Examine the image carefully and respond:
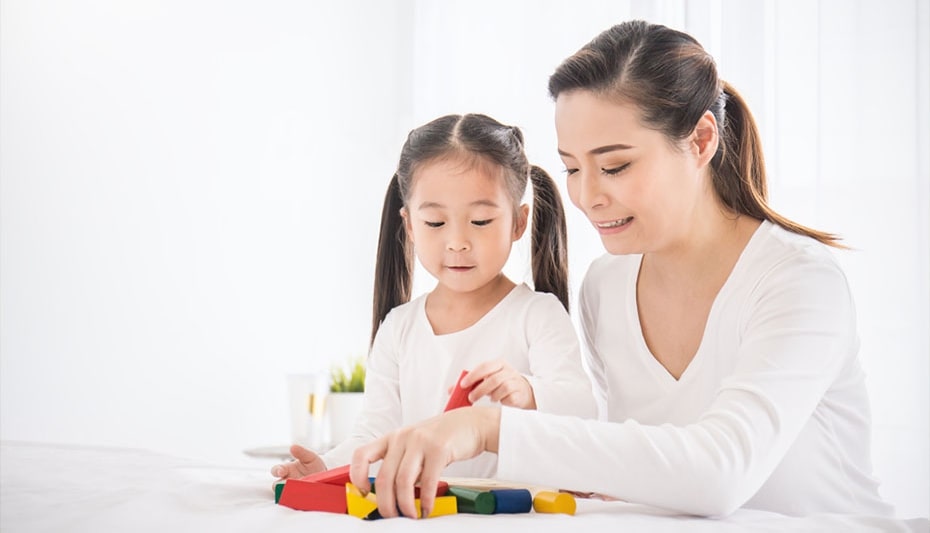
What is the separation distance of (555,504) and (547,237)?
0.84 m

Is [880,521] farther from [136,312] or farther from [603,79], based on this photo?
[136,312]

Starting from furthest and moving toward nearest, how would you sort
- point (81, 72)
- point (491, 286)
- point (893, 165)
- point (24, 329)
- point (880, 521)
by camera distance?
point (81, 72) → point (24, 329) → point (893, 165) → point (491, 286) → point (880, 521)

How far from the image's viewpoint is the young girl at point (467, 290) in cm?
137

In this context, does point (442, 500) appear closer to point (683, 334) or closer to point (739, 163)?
point (683, 334)

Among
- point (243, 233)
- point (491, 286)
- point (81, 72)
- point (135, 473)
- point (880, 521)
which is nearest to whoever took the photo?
point (880, 521)

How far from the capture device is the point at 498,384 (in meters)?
1.05

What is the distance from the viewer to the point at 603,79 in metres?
1.16


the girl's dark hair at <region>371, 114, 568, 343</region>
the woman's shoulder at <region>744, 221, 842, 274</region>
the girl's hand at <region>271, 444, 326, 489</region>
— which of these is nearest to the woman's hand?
the girl's hand at <region>271, 444, 326, 489</region>

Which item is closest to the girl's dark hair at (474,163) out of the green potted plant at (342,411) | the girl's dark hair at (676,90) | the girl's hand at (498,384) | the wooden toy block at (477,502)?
the girl's dark hair at (676,90)

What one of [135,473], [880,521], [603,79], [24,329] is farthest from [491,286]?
[24,329]

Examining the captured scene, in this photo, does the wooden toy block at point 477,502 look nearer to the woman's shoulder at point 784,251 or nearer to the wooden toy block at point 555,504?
the wooden toy block at point 555,504

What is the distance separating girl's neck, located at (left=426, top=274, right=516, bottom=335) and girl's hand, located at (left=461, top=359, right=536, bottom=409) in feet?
1.14

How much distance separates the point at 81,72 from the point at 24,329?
32.0 inches

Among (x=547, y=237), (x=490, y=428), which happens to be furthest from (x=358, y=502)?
(x=547, y=237)
